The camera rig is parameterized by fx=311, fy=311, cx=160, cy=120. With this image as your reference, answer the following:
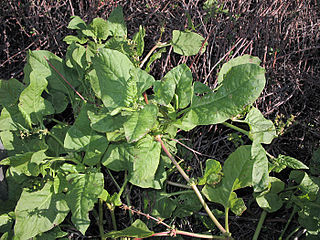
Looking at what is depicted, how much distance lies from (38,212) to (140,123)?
713 mm

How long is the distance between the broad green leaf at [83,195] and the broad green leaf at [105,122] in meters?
0.23

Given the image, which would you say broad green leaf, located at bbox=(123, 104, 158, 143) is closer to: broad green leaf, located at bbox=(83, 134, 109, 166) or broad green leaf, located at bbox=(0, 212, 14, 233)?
broad green leaf, located at bbox=(83, 134, 109, 166)

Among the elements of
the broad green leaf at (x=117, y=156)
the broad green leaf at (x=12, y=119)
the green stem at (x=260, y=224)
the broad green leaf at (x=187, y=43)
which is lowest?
the green stem at (x=260, y=224)

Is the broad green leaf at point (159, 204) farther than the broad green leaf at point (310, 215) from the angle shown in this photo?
Yes

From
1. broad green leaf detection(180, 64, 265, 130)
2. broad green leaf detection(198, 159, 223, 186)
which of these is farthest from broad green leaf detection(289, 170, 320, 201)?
broad green leaf detection(180, 64, 265, 130)

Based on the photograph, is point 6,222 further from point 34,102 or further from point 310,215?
point 310,215

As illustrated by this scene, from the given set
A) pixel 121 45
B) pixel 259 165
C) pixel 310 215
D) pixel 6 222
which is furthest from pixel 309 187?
pixel 6 222

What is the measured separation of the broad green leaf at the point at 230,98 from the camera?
132 cm

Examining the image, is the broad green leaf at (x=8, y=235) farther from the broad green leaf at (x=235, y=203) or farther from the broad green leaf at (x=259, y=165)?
the broad green leaf at (x=259, y=165)

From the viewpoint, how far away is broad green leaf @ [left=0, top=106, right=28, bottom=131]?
5.39 feet

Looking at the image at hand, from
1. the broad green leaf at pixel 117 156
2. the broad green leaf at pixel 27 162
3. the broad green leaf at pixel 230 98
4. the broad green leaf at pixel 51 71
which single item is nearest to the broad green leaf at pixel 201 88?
the broad green leaf at pixel 230 98

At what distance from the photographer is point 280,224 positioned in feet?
5.49

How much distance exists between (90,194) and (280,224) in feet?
3.36

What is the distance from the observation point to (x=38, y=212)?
151 cm
